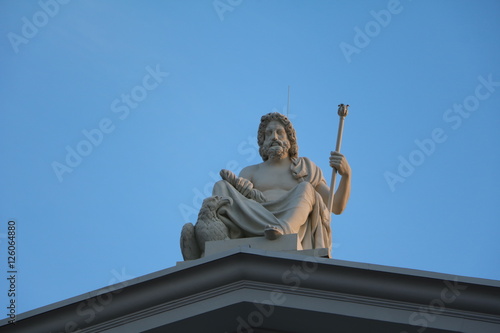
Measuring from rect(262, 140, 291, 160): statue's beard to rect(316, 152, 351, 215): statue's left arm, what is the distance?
2.49 feet

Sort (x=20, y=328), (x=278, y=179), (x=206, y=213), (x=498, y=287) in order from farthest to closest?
(x=278, y=179)
(x=206, y=213)
(x=20, y=328)
(x=498, y=287)

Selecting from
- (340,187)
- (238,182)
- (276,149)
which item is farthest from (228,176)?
(340,187)

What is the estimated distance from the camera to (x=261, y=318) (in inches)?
426

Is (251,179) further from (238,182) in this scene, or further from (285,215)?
(285,215)

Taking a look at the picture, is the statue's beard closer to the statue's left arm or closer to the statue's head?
the statue's head

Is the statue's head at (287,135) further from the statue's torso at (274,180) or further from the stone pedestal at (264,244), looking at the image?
the stone pedestal at (264,244)

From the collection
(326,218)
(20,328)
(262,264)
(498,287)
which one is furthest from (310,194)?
(20,328)

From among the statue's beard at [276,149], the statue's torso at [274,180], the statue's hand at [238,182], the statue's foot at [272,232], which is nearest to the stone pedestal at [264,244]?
the statue's foot at [272,232]

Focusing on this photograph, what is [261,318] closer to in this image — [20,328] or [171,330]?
[171,330]

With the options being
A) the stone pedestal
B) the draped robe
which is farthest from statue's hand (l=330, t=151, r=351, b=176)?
the stone pedestal

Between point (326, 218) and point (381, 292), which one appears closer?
point (381, 292)

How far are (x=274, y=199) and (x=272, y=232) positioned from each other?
5.07 feet

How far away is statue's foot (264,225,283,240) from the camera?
39.8 ft

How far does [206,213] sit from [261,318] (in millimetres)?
2317
